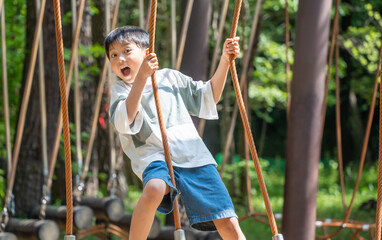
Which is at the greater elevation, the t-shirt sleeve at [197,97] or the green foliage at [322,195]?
the t-shirt sleeve at [197,97]

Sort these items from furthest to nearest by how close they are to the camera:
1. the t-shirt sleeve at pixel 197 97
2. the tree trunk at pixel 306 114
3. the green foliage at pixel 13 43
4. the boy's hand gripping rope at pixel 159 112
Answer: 1. the green foliage at pixel 13 43
2. the tree trunk at pixel 306 114
3. the t-shirt sleeve at pixel 197 97
4. the boy's hand gripping rope at pixel 159 112

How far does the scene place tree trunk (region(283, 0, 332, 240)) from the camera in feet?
10.9

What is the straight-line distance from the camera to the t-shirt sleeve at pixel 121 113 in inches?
74.5

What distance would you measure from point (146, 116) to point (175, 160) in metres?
0.18

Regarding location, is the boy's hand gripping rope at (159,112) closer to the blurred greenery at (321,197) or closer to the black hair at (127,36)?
the black hair at (127,36)

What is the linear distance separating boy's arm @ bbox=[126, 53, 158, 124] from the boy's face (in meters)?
0.15

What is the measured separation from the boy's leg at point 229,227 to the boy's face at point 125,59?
1.85ft

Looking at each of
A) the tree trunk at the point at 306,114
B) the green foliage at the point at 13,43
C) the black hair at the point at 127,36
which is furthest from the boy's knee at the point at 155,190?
the green foliage at the point at 13,43

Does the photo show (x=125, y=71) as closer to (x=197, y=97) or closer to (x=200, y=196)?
(x=197, y=97)

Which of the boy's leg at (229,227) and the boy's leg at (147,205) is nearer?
the boy's leg at (147,205)

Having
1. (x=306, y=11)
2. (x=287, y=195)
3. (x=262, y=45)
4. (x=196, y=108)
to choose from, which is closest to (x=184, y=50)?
(x=306, y=11)

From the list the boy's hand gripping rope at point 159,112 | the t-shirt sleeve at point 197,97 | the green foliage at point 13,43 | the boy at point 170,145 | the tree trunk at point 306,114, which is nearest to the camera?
the boy's hand gripping rope at point 159,112

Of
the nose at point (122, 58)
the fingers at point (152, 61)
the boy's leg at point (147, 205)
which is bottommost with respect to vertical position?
the boy's leg at point (147, 205)

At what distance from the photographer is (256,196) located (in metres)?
8.64
